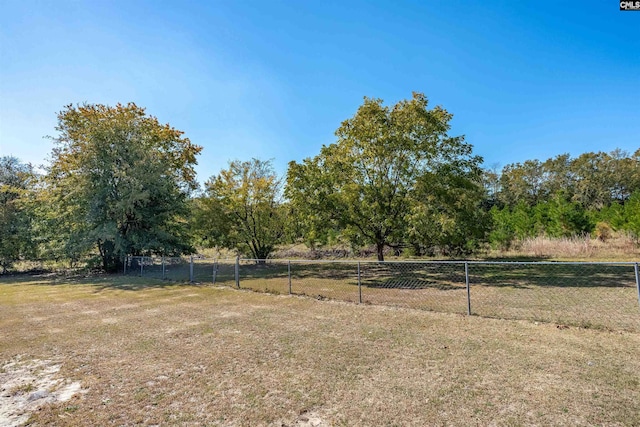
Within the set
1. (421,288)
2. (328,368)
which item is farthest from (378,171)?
(328,368)

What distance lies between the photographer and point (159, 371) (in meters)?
4.56

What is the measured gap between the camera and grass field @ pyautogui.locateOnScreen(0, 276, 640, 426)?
3.34 meters

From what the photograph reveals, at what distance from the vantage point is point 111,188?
64.8 ft

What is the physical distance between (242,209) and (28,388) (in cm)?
1663

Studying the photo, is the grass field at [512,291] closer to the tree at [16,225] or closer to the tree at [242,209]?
the tree at [242,209]

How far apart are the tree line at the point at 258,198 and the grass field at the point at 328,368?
7.03 m

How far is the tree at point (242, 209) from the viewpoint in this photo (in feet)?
66.8

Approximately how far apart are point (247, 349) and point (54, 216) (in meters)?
20.0

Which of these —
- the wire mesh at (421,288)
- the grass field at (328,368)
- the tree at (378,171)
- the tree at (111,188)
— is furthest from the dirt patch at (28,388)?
the tree at (111,188)

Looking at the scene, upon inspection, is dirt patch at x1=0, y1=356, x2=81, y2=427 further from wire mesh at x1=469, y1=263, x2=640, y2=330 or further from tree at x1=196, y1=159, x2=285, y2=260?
tree at x1=196, y1=159, x2=285, y2=260

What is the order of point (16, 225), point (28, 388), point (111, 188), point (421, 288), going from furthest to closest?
point (16, 225), point (111, 188), point (421, 288), point (28, 388)

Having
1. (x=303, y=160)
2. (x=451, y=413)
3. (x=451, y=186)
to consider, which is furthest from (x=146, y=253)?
(x=451, y=413)

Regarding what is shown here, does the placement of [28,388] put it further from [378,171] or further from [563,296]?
[378,171]

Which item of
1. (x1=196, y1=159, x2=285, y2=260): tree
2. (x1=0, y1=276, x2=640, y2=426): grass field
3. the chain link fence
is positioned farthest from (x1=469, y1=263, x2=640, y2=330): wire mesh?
(x1=196, y1=159, x2=285, y2=260): tree
